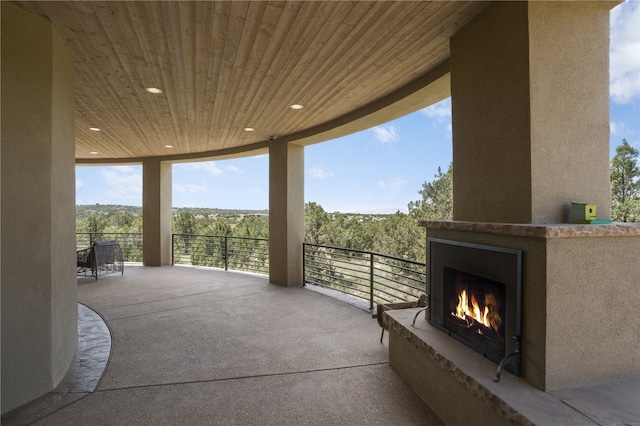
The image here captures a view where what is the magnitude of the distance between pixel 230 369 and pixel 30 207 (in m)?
2.09

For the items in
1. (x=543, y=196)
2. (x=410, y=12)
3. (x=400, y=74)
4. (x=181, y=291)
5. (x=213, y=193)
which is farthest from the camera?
(x=213, y=193)

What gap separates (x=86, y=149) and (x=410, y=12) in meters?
8.00

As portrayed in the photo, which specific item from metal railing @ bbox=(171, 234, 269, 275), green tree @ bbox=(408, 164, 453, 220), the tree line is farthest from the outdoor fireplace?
green tree @ bbox=(408, 164, 453, 220)

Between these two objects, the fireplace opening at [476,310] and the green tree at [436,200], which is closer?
the fireplace opening at [476,310]

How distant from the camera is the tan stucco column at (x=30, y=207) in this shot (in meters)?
2.41

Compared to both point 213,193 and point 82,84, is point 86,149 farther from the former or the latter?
point 213,193

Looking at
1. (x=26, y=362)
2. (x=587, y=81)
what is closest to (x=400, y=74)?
(x=587, y=81)

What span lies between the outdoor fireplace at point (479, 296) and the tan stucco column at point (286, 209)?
3.92 meters

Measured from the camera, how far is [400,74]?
A: 3.49m

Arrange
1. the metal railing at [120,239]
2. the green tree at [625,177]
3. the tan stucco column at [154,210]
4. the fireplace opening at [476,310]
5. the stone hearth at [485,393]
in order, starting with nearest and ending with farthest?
the stone hearth at [485,393] → the fireplace opening at [476,310] → the green tree at [625,177] → the tan stucco column at [154,210] → the metal railing at [120,239]

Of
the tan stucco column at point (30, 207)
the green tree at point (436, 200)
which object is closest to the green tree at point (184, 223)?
the green tree at point (436, 200)

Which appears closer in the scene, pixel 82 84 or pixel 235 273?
pixel 82 84

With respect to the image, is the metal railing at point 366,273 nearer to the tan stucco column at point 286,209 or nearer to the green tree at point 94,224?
the tan stucco column at point 286,209

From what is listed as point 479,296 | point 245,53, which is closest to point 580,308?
point 479,296
